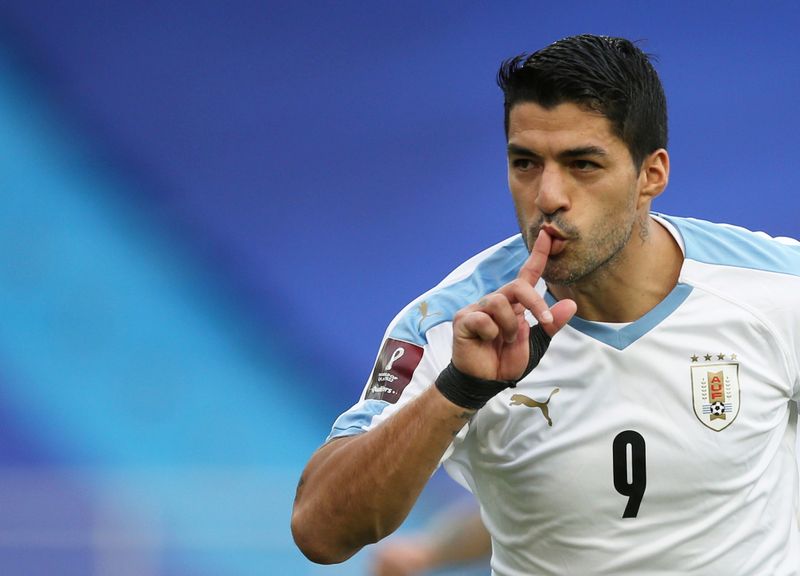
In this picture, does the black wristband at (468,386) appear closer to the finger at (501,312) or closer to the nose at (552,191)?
the finger at (501,312)

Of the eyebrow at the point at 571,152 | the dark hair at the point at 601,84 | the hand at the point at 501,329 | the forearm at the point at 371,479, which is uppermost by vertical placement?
the dark hair at the point at 601,84

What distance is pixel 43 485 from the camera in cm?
413

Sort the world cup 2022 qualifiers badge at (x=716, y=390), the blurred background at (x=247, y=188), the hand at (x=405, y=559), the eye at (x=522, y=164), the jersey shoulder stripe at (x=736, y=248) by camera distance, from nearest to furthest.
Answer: the eye at (x=522, y=164) → the world cup 2022 qualifiers badge at (x=716, y=390) → the jersey shoulder stripe at (x=736, y=248) → the hand at (x=405, y=559) → the blurred background at (x=247, y=188)

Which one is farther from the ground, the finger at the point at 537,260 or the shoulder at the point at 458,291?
the shoulder at the point at 458,291

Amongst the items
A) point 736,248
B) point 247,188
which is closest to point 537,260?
point 736,248

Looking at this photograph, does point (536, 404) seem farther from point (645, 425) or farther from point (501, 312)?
point (501, 312)

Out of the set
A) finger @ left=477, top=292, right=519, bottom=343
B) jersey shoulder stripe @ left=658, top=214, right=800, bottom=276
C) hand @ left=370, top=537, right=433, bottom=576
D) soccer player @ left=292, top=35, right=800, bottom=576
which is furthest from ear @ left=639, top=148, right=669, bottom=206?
hand @ left=370, top=537, right=433, bottom=576

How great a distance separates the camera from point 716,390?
2514 mm

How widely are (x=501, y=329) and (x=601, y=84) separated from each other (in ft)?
2.27

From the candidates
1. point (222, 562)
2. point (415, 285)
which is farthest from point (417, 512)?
point (415, 285)

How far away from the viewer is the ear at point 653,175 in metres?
2.54

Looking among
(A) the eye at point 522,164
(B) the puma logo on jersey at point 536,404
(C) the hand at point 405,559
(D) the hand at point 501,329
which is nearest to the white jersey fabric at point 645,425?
→ (B) the puma logo on jersey at point 536,404

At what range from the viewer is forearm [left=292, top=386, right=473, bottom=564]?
2090mm

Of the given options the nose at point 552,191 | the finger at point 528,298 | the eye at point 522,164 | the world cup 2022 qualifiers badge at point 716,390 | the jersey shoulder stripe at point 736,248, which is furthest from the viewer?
the jersey shoulder stripe at point 736,248
